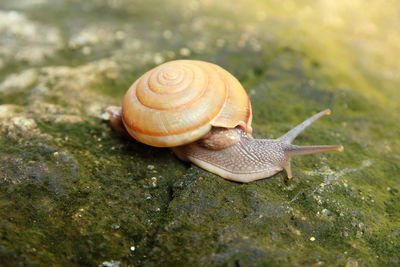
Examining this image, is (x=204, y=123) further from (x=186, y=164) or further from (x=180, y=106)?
(x=186, y=164)

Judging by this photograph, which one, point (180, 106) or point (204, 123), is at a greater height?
point (180, 106)

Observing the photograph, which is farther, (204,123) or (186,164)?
(186,164)

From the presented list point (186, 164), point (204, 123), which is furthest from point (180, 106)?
point (186, 164)

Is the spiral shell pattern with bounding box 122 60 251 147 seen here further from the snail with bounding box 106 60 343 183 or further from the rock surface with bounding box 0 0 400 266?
the rock surface with bounding box 0 0 400 266

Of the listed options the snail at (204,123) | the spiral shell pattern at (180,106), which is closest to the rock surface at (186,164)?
the snail at (204,123)

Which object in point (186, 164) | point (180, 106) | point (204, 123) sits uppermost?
point (180, 106)

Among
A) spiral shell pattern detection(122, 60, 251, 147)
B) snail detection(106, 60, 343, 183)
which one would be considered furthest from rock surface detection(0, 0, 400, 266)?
spiral shell pattern detection(122, 60, 251, 147)

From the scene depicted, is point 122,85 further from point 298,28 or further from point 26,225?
point 298,28
